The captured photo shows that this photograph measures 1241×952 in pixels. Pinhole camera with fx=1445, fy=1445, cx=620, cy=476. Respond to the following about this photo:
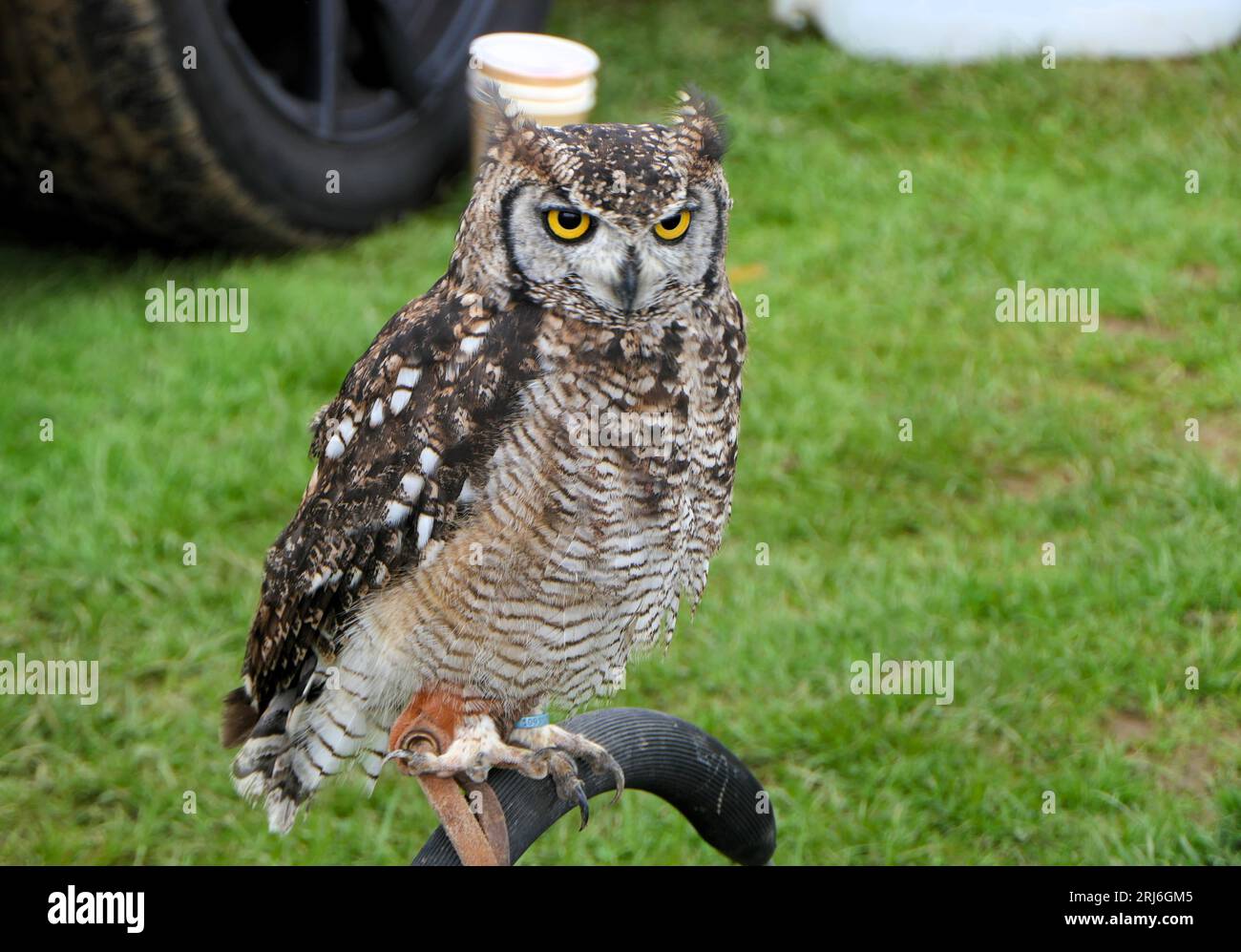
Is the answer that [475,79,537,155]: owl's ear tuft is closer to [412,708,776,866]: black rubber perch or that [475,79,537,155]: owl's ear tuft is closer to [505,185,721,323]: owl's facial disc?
[505,185,721,323]: owl's facial disc

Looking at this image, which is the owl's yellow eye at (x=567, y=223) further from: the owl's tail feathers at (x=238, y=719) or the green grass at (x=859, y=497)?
the green grass at (x=859, y=497)

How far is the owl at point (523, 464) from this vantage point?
7.27ft

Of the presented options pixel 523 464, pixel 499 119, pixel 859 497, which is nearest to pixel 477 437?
pixel 523 464

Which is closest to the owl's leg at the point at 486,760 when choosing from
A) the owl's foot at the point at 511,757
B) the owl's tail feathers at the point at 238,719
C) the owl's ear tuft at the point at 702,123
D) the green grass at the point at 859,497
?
the owl's foot at the point at 511,757

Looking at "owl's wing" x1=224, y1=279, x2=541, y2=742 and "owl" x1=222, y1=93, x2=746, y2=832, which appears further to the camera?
"owl's wing" x1=224, y1=279, x2=541, y2=742

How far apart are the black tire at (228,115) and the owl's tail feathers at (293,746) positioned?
10.6 feet

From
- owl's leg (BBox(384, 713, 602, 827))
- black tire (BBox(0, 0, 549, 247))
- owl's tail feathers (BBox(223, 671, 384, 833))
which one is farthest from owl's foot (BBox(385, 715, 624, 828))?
black tire (BBox(0, 0, 549, 247))

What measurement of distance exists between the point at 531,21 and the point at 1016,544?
340cm

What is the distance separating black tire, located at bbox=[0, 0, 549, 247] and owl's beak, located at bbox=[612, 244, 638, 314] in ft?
11.4

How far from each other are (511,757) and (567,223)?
3.18 feet

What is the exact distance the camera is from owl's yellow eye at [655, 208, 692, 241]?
2.17m

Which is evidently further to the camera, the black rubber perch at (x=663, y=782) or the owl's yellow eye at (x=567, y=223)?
the black rubber perch at (x=663, y=782)

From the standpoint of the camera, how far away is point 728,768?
2.43m
